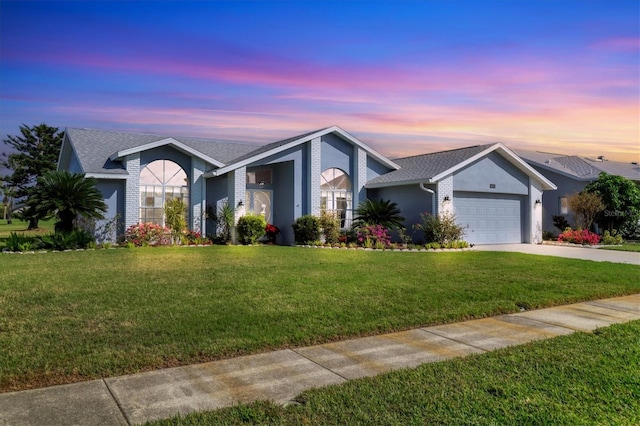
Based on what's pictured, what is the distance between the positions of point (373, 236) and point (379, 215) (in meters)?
1.43

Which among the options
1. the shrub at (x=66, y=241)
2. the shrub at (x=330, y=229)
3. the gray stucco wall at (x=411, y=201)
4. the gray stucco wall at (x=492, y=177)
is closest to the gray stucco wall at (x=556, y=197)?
the gray stucco wall at (x=492, y=177)

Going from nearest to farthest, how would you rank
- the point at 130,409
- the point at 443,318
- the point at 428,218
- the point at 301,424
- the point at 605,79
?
the point at 301,424, the point at 130,409, the point at 443,318, the point at 605,79, the point at 428,218

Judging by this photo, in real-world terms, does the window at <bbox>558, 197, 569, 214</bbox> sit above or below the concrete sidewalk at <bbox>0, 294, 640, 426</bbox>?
above

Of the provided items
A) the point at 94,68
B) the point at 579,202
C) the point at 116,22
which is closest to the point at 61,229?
the point at 94,68

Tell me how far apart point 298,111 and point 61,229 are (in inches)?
386

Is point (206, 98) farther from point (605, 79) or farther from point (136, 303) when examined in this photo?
point (605, 79)

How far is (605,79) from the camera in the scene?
11938 millimetres

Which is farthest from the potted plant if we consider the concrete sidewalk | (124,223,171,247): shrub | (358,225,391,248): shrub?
the concrete sidewalk

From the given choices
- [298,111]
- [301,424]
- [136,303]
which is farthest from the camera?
[298,111]

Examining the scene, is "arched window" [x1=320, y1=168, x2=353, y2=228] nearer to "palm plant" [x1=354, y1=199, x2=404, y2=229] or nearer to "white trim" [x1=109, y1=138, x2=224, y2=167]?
"palm plant" [x1=354, y1=199, x2=404, y2=229]

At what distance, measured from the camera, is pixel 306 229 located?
1991 cm

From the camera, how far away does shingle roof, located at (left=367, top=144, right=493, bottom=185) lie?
66.8ft

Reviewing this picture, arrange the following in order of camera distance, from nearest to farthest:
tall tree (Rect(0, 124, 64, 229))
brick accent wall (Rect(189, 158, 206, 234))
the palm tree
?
the palm tree < brick accent wall (Rect(189, 158, 206, 234)) < tall tree (Rect(0, 124, 64, 229))

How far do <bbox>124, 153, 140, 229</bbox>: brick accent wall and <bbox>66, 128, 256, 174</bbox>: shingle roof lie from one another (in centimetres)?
37
